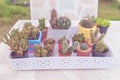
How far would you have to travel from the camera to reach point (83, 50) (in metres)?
1.20

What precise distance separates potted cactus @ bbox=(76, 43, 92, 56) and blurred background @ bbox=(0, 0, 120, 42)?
6.69 feet

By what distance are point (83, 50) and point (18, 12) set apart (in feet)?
7.66

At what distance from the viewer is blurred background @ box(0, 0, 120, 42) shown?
130 inches

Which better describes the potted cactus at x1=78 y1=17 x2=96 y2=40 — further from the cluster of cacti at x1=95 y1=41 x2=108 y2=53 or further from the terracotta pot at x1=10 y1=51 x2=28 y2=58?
the terracotta pot at x1=10 y1=51 x2=28 y2=58

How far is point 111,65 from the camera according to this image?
121 centimetres

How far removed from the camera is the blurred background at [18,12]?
3307mm

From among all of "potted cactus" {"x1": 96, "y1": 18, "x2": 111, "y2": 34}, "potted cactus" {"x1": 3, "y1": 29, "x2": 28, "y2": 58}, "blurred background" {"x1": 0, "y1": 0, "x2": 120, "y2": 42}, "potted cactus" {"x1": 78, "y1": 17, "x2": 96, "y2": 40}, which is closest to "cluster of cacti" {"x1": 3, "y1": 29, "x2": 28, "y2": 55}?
"potted cactus" {"x1": 3, "y1": 29, "x2": 28, "y2": 58}

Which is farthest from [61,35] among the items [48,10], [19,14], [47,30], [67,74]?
[19,14]

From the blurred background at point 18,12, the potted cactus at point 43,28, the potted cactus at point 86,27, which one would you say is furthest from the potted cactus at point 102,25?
the blurred background at point 18,12

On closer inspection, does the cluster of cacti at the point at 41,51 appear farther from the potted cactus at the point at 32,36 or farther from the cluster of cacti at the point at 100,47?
the cluster of cacti at the point at 100,47

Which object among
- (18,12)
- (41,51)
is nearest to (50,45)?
(41,51)

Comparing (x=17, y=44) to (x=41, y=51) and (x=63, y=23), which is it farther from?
(x=63, y=23)

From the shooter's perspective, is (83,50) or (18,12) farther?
(18,12)

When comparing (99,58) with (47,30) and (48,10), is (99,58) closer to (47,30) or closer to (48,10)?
(47,30)
